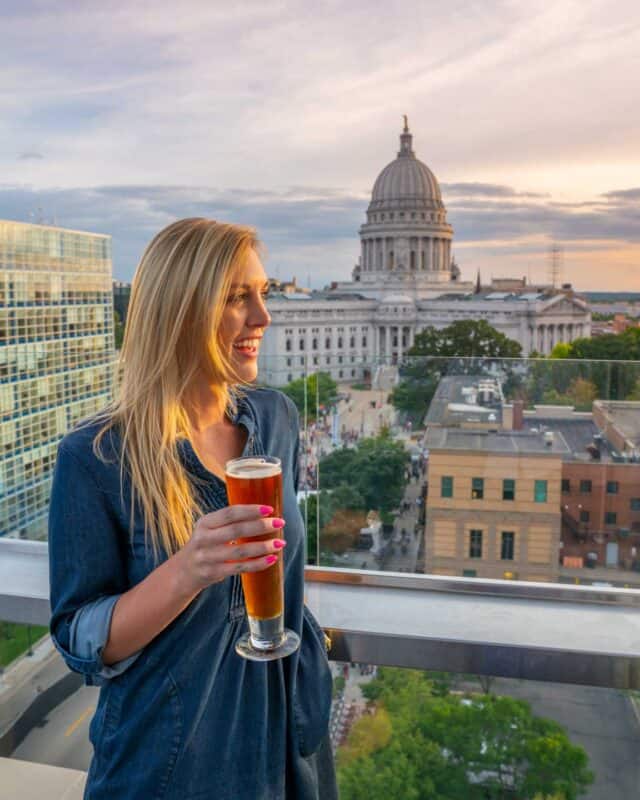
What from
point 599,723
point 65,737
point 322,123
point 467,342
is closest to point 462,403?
point 599,723

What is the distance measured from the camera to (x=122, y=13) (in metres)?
3.54

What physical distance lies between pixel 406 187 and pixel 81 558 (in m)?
36.1

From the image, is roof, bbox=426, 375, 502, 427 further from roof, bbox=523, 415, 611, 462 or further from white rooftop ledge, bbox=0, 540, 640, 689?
white rooftop ledge, bbox=0, 540, 640, 689

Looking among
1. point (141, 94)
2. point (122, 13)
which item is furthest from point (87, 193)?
point (122, 13)

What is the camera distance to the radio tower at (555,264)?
33.7 m

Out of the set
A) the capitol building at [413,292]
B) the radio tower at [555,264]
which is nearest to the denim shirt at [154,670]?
the capitol building at [413,292]

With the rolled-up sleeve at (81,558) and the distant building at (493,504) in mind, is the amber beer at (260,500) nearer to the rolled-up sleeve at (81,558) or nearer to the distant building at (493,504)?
the rolled-up sleeve at (81,558)

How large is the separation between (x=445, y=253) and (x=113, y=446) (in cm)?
3658

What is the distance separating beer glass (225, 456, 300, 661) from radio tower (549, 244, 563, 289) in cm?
3475

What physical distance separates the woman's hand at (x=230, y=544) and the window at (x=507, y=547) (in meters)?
0.63

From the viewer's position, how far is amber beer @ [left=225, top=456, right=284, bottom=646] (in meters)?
0.54

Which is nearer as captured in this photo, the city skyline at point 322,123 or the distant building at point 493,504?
the distant building at point 493,504

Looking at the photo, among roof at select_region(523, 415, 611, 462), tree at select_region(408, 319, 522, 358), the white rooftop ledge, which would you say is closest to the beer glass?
the white rooftop ledge

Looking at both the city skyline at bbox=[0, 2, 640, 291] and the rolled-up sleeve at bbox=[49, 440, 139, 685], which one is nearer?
the rolled-up sleeve at bbox=[49, 440, 139, 685]
